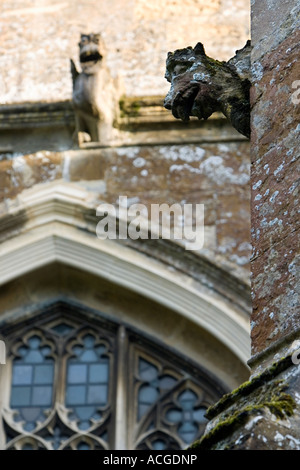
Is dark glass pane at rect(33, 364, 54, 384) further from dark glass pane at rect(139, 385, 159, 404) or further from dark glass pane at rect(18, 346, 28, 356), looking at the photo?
dark glass pane at rect(139, 385, 159, 404)

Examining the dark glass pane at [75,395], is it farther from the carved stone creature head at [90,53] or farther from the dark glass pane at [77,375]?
the carved stone creature head at [90,53]

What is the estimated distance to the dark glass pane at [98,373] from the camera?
6.93 meters

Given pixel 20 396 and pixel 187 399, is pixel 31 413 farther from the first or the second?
pixel 187 399

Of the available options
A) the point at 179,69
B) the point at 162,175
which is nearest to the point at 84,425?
the point at 162,175

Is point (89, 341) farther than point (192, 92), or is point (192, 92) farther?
point (89, 341)

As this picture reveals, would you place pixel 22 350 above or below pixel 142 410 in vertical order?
above

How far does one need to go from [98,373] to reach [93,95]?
1394 millimetres

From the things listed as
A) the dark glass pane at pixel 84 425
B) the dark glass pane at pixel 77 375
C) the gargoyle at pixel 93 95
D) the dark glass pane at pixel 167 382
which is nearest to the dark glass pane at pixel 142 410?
the dark glass pane at pixel 167 382

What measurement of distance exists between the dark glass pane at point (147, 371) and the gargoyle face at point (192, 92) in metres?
3.67

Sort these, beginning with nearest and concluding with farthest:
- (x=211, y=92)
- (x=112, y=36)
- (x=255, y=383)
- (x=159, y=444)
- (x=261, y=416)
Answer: (x=261, y=416), (x=255, y=383), (x=211, y=92), (x=159, y=444), (x=112, y=36)

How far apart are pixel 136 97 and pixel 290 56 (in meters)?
Answer: 4.10

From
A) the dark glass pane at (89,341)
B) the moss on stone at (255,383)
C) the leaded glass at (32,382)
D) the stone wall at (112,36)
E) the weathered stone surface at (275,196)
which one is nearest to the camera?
the moss on stone at (255,383)

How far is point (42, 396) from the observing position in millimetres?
6910

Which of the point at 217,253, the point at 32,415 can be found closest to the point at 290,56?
the point at 217,253
